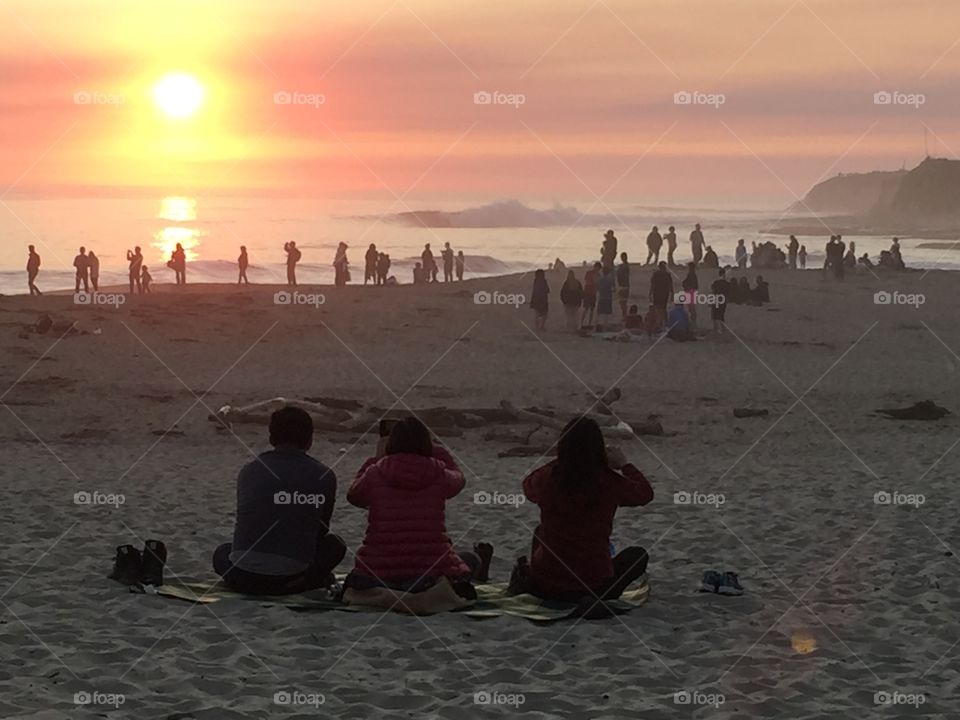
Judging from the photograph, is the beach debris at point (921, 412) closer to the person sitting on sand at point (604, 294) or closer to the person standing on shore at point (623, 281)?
the person sitting on sand at point (604, 294)

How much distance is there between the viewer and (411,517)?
8.30 meters

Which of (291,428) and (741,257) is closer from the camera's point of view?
(291,428)

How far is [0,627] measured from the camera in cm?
789

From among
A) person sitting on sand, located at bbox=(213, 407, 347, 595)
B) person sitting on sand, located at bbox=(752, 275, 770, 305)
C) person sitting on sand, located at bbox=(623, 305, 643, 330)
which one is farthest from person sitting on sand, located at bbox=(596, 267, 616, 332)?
person sitting on sand, located at bbox=(213, 407, 347, 595)

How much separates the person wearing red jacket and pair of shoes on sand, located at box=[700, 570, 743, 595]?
2.58 feet

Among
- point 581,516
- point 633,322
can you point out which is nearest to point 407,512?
point 581,516

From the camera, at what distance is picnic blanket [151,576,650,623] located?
8.31 m

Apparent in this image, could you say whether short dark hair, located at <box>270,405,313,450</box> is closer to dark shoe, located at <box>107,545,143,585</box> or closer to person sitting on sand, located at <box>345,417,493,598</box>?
person sitting on sand, located at <box>345,417,493,598</box>

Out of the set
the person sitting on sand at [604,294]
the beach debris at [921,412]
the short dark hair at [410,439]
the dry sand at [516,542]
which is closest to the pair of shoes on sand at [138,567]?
the dry sand at [516,542]

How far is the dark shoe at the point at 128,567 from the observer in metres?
9.01

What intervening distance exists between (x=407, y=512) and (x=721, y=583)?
238 cm

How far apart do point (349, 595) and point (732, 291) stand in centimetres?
3280

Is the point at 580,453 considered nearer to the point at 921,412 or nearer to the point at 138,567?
the point at 138,567

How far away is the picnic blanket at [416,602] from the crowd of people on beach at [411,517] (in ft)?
0.22
